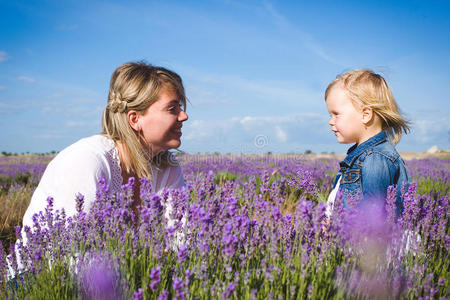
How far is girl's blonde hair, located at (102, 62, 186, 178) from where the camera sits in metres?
3.09

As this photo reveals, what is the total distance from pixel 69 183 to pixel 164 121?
94 centimetres

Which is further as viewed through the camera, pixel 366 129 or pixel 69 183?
pixel 366 129

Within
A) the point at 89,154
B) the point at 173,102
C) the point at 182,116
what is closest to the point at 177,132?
the point at 182,116

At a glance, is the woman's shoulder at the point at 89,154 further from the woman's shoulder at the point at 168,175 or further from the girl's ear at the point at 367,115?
the girl's ear at the point at 367,115

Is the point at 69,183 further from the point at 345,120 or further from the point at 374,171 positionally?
the point at 345,120


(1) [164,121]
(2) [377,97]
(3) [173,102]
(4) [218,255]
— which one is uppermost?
(2) [377,97]

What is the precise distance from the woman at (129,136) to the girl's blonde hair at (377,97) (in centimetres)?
180

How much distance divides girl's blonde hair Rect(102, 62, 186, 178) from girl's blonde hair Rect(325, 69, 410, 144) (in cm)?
180

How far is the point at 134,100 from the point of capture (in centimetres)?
309

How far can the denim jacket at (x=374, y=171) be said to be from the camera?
300cm

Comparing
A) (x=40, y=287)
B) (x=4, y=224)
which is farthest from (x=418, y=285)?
(x=4, y=224)

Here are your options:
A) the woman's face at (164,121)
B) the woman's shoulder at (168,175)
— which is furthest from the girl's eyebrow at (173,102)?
the woman's shoulder at (168,175)

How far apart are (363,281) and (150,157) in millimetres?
2235

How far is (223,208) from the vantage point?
1903 millimetres
